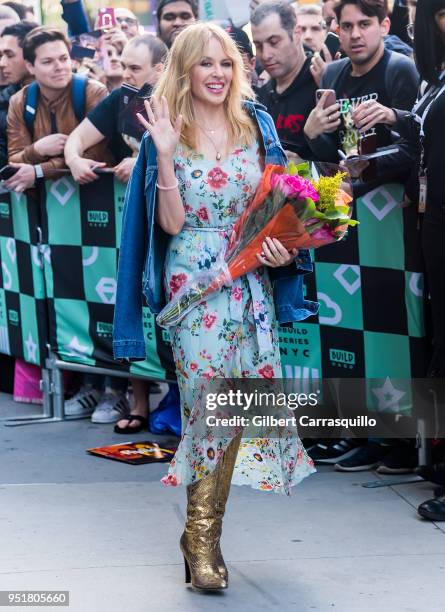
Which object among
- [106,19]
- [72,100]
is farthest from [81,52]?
[72,100]

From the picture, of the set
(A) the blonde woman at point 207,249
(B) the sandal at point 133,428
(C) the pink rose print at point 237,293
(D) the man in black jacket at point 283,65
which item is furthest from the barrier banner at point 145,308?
(C) the pink rose print at point 237,293

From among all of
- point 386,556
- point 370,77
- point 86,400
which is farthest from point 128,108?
point 386,556

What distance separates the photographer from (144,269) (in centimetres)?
431

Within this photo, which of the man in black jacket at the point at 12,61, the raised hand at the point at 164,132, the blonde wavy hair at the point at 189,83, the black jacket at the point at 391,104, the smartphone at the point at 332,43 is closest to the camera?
the raised hand at the point at 164,132

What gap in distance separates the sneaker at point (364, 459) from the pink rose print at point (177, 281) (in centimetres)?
191

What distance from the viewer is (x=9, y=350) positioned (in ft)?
25.5

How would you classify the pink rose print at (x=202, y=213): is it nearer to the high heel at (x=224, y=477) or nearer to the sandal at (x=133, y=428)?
the high heel at (x=224, y=477)

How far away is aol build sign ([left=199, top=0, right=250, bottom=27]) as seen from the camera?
24.7ft

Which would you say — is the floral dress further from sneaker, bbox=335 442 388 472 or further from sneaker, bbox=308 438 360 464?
sneaker, bbox=308 438 360 464

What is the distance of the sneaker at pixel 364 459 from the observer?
5.74 meters

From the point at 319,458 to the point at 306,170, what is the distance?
7.05 feet

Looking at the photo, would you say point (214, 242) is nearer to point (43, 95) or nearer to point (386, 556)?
point (386, 556)
